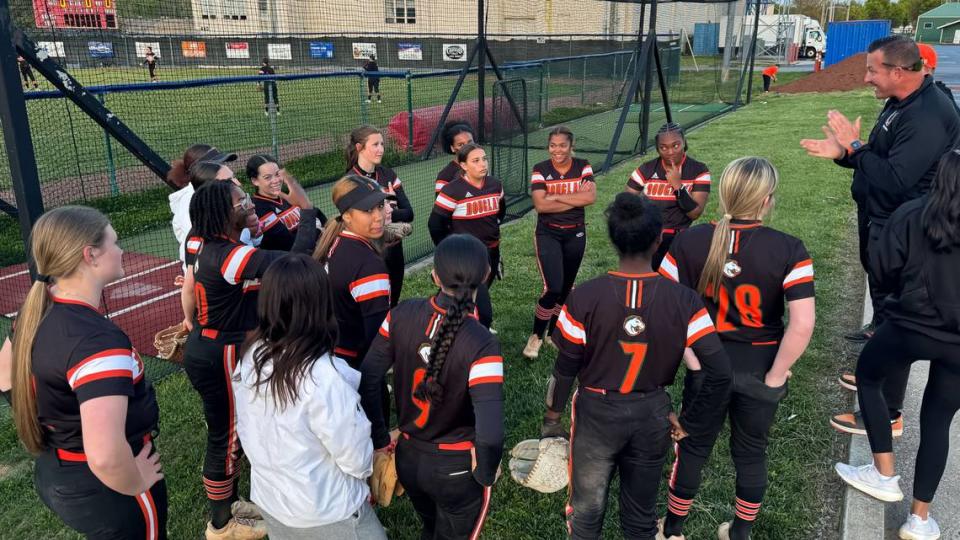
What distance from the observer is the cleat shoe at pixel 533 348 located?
5.82m

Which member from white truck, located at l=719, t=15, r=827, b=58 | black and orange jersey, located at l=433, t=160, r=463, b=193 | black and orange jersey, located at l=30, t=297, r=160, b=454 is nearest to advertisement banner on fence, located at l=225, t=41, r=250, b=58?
black and orange jersey, located at l=433, t=160, r=463, b=193

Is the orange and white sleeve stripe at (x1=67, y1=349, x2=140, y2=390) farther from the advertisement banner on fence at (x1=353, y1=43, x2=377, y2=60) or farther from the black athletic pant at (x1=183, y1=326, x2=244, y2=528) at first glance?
the advertisement banner on fence at (x1=353, y1=43, x2=377, y2=60)

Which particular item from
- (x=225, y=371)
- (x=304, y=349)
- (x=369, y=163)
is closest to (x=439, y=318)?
(x=304, y=349)

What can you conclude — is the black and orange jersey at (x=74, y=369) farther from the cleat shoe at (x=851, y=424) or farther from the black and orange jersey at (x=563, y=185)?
the cleat shoe at (x=851, y=424)

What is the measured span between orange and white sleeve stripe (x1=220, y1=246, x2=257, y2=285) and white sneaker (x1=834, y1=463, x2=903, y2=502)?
3694 mm

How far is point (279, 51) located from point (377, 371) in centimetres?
1655

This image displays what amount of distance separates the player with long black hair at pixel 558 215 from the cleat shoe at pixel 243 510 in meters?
2.72

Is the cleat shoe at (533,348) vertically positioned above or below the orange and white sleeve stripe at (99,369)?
below

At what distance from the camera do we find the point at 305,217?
4.22 metres

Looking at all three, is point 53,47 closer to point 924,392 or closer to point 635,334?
point 635,334

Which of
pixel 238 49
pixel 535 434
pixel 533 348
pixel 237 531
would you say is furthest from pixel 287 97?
pixel 237 531

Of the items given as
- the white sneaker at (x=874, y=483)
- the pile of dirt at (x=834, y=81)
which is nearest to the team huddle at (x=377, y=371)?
the white sneaker at (x=874, y=483)

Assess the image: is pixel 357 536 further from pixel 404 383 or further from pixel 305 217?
pixel 305 217

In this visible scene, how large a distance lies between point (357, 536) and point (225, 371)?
1.37m
